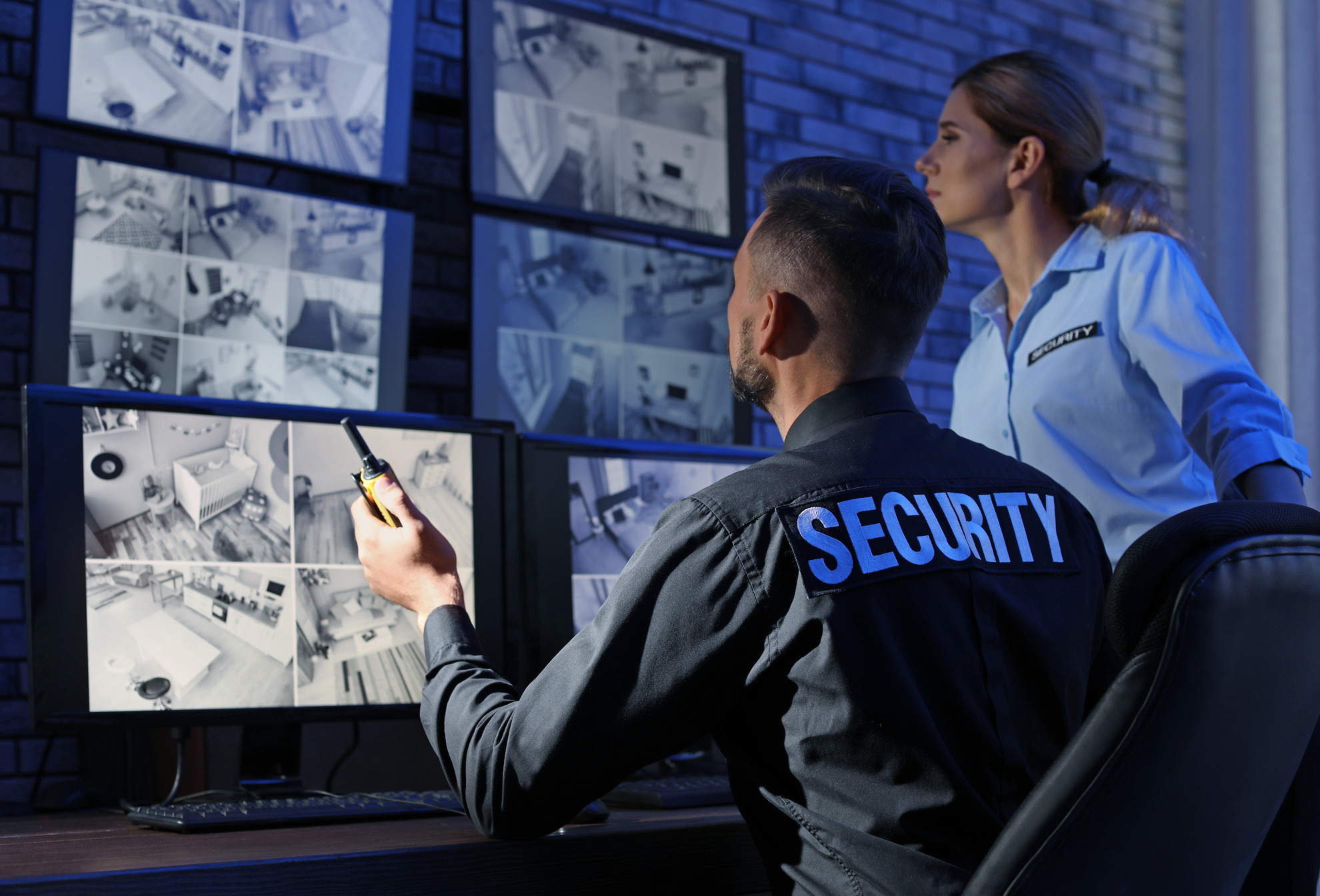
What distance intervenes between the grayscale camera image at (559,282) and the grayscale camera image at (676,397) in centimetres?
9

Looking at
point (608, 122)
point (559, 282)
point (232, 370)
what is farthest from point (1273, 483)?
point (232, 370)

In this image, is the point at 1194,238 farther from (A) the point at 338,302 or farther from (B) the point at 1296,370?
(A) the point at 338,302

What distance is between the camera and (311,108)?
6.32 feet

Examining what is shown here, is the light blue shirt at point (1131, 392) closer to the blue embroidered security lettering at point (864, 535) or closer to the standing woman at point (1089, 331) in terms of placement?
the standing woman at point (1089, 331)

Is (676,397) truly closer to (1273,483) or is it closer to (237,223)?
(237,223)

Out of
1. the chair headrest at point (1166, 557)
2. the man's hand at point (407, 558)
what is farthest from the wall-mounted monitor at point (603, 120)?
the chair headrest at point (1166, 557)

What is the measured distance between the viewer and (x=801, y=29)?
8.54 feet

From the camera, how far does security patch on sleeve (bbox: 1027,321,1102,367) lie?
5.44ft

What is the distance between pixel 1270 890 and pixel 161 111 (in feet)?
5.81

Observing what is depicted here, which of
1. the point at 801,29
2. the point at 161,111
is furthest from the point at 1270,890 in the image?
the point at 801,29

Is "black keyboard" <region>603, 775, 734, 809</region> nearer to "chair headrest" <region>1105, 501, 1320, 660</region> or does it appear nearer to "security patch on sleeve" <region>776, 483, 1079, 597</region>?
"security patch on sleeve" <region>776, 483, 1079, 597</region>

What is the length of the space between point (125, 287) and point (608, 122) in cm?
96

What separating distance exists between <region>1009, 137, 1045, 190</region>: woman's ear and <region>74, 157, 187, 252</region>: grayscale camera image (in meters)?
1.30

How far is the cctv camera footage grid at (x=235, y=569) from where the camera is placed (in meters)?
1.30
